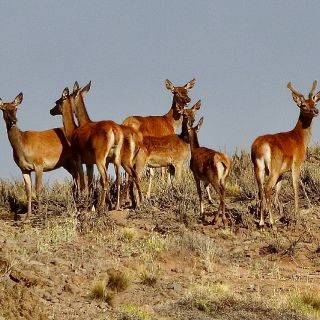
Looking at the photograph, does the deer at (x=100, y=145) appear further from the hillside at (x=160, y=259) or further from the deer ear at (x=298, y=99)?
the deer ear at (x=298, y=99)

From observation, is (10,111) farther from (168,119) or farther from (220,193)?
(168,119)

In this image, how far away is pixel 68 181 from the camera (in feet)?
73.7

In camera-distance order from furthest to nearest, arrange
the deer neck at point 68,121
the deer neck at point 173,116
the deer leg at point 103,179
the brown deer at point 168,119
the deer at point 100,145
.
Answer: the deer neck at point 173,116, the brown deer at point 168,119, the deer neck at point 68,121, the deer at point 100,145, the deer leg at point 103,179

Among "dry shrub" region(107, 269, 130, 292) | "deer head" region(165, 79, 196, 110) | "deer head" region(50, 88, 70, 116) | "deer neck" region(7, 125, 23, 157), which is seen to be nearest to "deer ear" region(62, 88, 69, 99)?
"deer head" region(50, 88, 70, 116)

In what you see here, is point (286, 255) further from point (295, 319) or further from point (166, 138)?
point (166, 138)

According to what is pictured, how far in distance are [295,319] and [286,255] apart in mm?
4533

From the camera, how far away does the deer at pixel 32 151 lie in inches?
773

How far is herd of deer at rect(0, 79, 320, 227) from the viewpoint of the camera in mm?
18734

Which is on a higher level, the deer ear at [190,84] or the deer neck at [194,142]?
the deer ear at [190,84]

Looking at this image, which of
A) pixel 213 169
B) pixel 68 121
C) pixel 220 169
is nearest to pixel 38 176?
pixel 68 121

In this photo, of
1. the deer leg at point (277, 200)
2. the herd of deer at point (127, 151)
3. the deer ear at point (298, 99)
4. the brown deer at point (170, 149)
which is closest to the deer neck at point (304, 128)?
the herd of deer at point (127, 151)

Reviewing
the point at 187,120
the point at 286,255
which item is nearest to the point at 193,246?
the point at 286,255

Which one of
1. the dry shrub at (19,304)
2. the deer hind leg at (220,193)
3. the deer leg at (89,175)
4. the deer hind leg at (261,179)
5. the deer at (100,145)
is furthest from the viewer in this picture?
the deer leg at (89,175)

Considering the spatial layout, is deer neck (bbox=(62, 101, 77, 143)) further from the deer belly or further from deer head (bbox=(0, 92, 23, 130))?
the deer belly
